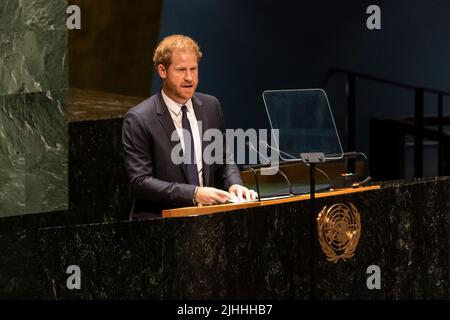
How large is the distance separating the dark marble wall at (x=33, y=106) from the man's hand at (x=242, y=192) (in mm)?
1135

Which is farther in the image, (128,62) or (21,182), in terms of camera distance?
(128,62)

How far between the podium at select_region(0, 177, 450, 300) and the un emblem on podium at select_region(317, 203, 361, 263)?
0.04 ft

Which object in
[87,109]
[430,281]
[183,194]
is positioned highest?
[87,109]

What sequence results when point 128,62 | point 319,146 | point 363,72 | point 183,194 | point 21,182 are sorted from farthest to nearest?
1. point 363,72
2. point 128,62
3. point 21,182
4. point 319,146
5. point 183,194

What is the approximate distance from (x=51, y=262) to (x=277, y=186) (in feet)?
11.5

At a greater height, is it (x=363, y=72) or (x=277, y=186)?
(x=363, y=72)

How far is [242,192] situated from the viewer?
171 inches

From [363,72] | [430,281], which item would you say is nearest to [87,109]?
[430,281]

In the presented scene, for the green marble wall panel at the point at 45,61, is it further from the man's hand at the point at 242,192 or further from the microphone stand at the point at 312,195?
the microphone stand at the point at 312,195

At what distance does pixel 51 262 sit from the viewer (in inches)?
158

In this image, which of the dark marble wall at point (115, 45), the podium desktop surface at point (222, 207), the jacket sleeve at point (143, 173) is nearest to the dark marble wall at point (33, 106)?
Answer: the jacket sleeve at point (143, 173)

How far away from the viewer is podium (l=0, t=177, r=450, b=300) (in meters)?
3.90

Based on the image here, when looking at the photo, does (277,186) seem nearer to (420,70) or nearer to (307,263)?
(420,70)

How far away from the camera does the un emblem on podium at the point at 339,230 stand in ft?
14.3
